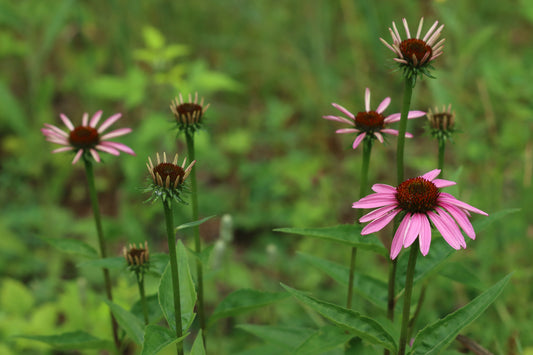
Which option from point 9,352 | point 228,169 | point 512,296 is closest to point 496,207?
point 512,296

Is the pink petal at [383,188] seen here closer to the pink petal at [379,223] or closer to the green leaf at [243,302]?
the pink petal at [379,223]

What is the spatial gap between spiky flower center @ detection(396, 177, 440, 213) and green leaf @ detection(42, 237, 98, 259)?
2.47ft

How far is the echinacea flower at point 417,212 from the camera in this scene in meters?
0.79

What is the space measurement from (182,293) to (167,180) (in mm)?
294

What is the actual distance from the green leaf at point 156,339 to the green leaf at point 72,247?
0.37 m

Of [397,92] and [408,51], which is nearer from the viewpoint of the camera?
[408,51]

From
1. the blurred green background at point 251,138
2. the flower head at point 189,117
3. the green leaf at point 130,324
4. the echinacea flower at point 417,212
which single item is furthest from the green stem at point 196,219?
the blurred green background at point 251,138

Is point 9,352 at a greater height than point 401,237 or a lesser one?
lesser

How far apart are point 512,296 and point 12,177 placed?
9.00ft

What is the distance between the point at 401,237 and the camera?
81 cm

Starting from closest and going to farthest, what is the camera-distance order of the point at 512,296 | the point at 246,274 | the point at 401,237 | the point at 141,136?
the point at 401,237, the point at 512,296, the point at 246,274, the point at 141,136

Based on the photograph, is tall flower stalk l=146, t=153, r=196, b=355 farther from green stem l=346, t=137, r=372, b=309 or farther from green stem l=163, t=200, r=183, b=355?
green stem l=346, t=137, r=372, b=309

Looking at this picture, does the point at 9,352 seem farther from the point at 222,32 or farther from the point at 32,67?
the point at 222,32

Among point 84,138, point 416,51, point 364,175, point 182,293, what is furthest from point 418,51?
point 84,138
